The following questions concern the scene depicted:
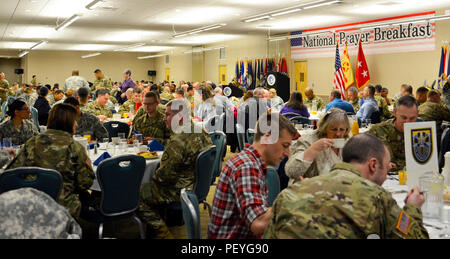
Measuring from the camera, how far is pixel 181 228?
510cm

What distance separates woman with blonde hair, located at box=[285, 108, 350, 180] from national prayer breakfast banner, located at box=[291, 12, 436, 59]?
28.9 feet

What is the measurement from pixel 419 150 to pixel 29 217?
2366mm

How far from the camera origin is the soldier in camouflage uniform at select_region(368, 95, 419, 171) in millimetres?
4145

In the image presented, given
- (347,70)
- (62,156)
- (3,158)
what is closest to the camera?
(62,156)

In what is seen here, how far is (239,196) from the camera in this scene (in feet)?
7.50

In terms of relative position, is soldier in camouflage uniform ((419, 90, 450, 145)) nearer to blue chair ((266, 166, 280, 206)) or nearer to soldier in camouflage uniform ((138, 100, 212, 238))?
soldier in camouflage uniform ((138, 100, 212, 238))

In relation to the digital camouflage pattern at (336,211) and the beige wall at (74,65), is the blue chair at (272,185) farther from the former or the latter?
the beige wall at (74,65)

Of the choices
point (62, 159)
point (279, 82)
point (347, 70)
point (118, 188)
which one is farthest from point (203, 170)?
point (279, 82)

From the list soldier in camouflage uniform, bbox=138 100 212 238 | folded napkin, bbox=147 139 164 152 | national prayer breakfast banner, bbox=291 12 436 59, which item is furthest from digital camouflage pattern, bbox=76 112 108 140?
national prayer breakfast banner, bbox=291 12 436 59

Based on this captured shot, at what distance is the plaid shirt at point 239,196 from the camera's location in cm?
227

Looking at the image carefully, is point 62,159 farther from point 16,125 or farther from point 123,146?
point 16,125

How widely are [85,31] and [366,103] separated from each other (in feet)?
38.3

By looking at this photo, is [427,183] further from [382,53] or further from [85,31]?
[85,31]

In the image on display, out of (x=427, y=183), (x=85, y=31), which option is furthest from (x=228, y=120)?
(x=85, y=31)
